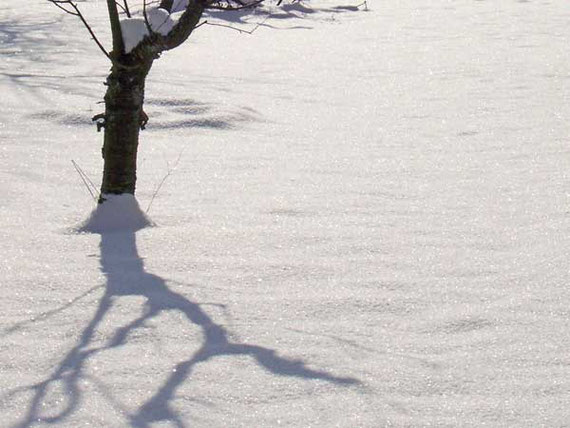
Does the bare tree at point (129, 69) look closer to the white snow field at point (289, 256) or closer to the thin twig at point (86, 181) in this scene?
the white snow field at point (289, 256)

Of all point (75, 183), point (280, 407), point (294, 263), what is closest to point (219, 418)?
point (280, 407)

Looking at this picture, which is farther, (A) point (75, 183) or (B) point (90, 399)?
(A) point (75, 183)

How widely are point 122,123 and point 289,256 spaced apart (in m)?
1.05

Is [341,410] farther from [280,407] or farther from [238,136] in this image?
[238,136]

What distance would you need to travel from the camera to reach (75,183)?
5.32 metres

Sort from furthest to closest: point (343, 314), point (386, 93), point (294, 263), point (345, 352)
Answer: point (386, 93), point (294, 263), point (343, 314), point (345, 352)

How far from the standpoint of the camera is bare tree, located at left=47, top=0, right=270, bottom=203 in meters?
4.25

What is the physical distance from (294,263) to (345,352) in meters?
0.93

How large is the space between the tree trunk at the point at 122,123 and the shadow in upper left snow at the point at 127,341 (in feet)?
1.86

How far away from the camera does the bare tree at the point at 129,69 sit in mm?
4250

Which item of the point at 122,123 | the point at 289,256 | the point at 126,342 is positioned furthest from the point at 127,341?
the point at 122,123

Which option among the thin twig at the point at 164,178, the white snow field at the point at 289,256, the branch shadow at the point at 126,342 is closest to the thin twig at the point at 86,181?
the white snow field at the point at 289,256

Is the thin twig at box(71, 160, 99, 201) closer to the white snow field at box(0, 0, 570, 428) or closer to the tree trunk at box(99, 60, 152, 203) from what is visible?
the white snow field at box(0, 0, 570, 428)

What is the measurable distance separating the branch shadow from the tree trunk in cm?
57
